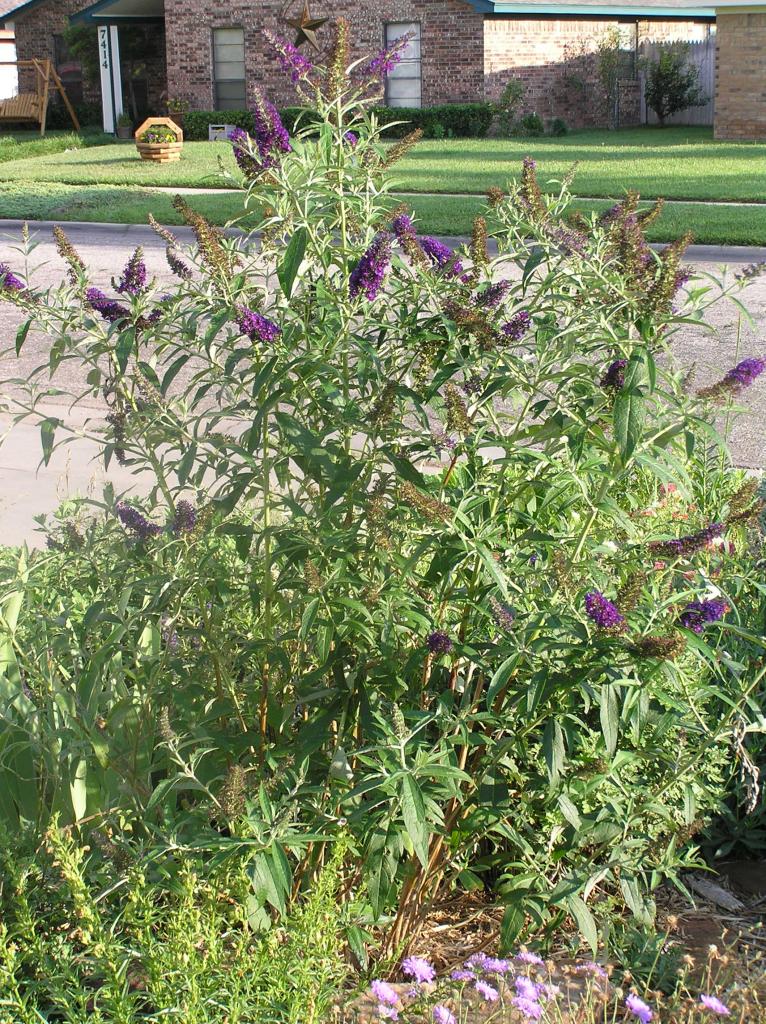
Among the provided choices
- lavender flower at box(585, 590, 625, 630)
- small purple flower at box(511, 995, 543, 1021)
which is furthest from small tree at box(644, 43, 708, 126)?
small purple flower at box(511, 995, 543, 1021)

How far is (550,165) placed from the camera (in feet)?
66.5

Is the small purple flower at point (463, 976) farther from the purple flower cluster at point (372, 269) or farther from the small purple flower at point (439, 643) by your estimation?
the purple flower cluster at point (372, 269)

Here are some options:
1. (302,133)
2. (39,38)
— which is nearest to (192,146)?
(39,38)

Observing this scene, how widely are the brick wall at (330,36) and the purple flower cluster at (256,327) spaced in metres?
26.6

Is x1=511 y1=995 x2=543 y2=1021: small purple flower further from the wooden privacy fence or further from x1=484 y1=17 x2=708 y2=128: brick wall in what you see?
the wooden privacy fence

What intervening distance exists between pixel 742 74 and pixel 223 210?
49.9 ft

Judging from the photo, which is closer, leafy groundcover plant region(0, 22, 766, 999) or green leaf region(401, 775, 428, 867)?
green leaf region(401, 775, 428, 867)

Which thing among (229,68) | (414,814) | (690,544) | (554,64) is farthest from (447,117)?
(414,814)

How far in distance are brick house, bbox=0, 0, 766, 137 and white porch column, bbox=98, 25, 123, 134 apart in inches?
1.1

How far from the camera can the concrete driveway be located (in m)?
5.95

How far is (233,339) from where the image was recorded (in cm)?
276

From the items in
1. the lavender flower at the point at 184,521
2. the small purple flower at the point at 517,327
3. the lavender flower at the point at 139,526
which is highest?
the small purple flower at the point at 517,327

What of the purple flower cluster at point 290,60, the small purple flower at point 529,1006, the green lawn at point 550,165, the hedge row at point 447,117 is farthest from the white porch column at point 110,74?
the small purple flower at point 529,1006

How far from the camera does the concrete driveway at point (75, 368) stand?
595 cm
